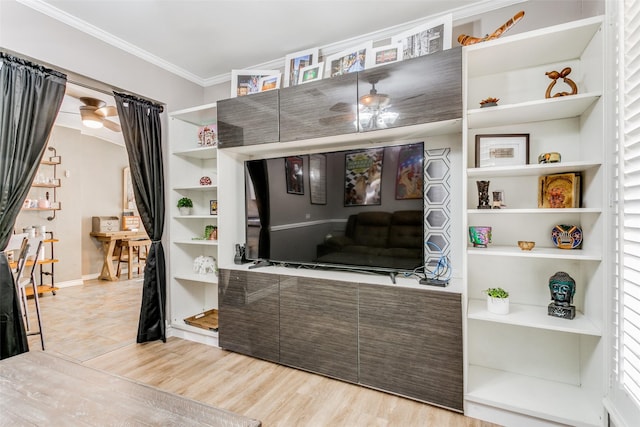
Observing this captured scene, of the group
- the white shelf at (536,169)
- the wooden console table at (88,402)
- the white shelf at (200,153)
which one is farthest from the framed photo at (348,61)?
the wooden console table at (88,402)

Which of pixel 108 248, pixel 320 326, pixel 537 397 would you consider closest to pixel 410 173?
pixel 320 326

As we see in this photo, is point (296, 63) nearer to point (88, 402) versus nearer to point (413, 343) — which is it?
point (413, 343)

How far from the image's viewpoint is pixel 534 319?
1741 millimetres

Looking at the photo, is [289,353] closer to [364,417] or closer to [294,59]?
[364,417]

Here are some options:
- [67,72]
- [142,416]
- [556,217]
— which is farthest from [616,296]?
[67,72]

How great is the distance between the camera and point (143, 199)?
2807 millimetres

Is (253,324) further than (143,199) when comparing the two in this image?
No

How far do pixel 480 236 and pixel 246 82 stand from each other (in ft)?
7.43

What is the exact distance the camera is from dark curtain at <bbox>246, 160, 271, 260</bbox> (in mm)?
2641

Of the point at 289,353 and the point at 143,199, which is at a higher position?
the point at 143,199

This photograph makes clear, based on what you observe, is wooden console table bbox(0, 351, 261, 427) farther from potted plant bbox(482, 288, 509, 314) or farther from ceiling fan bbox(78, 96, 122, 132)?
ceiling fan bbox(78, 96, 122, 132)

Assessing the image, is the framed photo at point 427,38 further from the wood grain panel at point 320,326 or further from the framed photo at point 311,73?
the wood grain panel at point 320,326

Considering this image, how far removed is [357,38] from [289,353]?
2563mm

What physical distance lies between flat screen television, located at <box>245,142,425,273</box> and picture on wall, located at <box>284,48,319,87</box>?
675 mm
